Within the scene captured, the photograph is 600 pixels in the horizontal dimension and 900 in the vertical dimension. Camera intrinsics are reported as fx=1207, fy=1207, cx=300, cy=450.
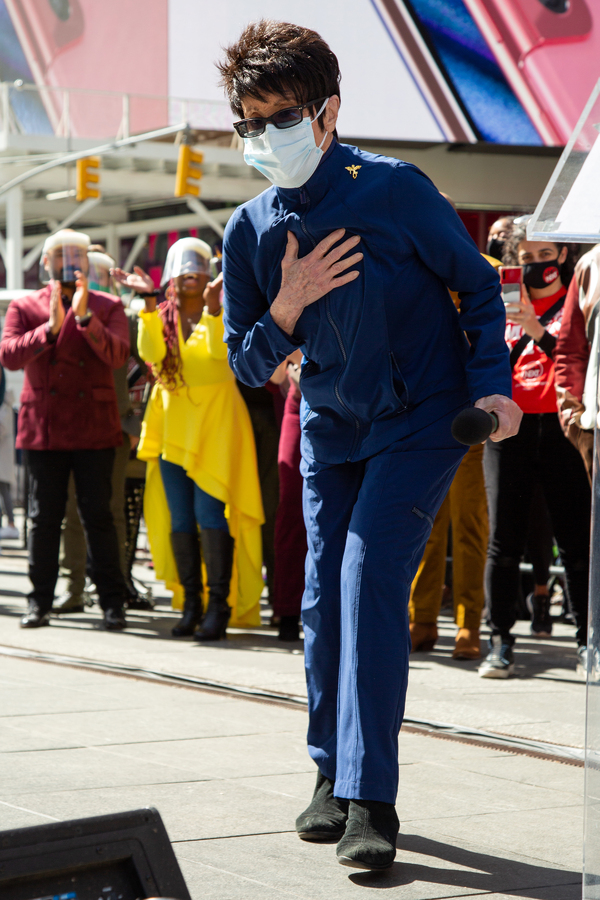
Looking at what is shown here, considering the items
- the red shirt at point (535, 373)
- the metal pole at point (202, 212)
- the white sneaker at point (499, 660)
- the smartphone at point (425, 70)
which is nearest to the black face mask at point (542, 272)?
the red shirt at point (535, 373)

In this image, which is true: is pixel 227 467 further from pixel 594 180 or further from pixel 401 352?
pixel 594 180

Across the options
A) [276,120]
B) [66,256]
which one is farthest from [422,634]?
[276,120]

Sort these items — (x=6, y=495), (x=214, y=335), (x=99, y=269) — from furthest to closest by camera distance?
1. (x=6, y=495)
2. (x=99, y=269)
3. (x=214, y=335)

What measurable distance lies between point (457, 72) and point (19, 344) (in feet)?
38.8

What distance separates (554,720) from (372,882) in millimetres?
2036

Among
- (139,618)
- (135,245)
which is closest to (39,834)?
(139,618)

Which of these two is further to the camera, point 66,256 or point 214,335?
point 66,256

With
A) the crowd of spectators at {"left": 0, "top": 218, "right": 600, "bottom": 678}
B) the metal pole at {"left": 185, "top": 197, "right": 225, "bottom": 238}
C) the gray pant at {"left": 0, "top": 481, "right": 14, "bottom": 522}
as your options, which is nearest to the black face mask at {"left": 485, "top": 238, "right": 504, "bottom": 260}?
the crowd of spectators at {"left": 0, "top": 218, "right": 600, "bottom": 678}

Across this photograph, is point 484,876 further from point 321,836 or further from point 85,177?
point 85,177

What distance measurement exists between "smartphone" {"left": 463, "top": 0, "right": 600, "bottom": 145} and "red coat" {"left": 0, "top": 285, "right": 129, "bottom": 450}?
451 inches

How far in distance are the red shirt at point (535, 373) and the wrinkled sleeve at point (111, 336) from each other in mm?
2383

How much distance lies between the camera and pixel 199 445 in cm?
684

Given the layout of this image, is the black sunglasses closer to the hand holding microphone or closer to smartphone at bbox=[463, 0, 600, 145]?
the hand holding microphone

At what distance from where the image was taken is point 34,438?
6984mm
